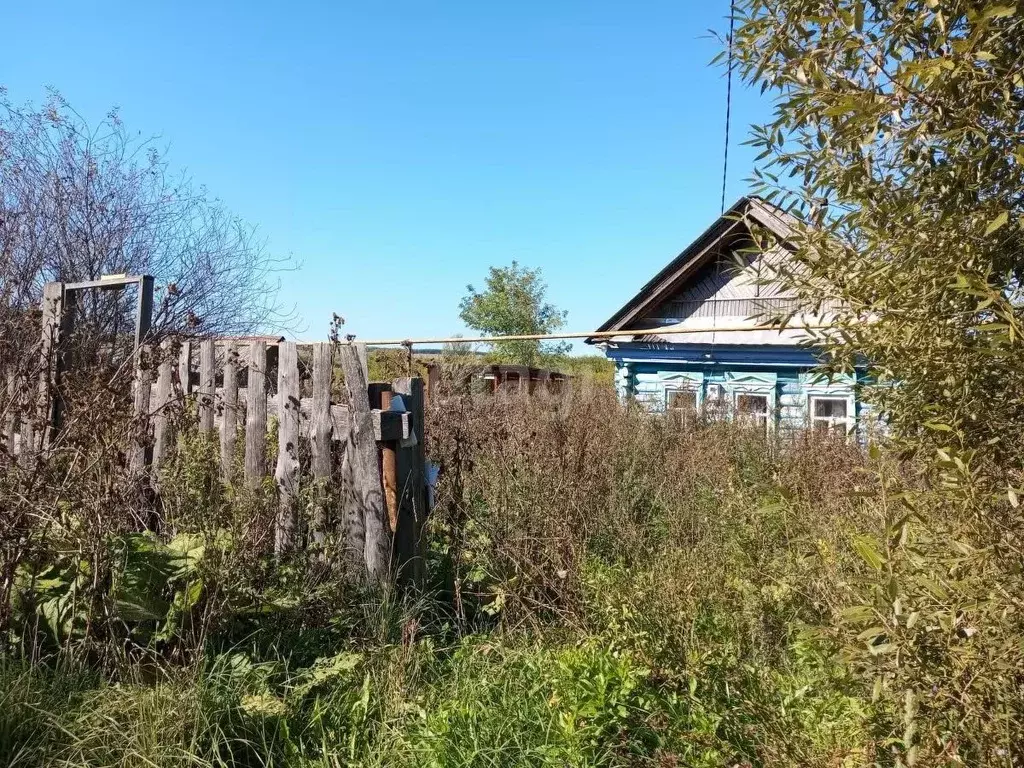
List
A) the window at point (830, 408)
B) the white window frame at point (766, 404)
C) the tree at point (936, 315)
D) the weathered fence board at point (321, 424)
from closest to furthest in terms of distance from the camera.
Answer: the tree at point (936, 315) → the weathered fence board at point (321, 424) → the white window frame at point (766, 404) → the window at point (830, 408)

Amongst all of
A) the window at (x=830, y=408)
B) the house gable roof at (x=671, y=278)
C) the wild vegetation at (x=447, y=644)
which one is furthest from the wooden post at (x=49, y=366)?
the window at (x=830, y=408)

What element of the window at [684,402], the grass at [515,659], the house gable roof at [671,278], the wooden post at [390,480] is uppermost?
the house gable roof at [671,278]

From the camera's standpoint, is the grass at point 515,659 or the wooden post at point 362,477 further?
the wooden post at point 362,477

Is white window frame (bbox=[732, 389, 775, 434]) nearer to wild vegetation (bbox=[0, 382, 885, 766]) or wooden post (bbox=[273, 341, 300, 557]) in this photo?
wild vegetation (bbox=[0, 382, 885, 766])

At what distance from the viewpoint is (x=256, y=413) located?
471cm

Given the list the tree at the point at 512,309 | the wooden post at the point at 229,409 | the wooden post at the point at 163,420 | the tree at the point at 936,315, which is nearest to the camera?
the tree at the point at 936,315

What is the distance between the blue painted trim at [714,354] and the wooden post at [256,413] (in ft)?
25.7

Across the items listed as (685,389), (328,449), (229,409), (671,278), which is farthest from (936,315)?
(671,278)

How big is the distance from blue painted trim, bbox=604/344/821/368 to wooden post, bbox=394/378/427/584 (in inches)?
298

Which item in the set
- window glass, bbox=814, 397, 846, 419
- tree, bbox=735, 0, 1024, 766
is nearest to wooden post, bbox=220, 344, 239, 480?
tree, bbox=735, 0, 1024, 766

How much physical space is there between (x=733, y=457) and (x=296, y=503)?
455cm

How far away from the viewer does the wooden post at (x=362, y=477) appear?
4137 millimetres

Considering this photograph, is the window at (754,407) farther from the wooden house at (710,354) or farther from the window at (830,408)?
the window at (830,408)

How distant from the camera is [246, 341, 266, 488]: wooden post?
15.4ft
